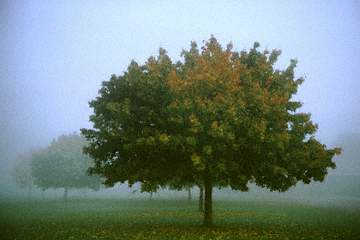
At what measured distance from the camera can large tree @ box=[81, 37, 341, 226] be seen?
14.2m

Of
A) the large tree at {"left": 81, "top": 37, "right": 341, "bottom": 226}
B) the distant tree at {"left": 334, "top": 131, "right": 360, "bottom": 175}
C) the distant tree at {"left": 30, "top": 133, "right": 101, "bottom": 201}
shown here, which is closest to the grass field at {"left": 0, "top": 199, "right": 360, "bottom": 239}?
the large tree at {"left": 81, "top": 37, "right": 341, "bottom": 226}

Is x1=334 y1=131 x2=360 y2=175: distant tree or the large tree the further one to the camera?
x1=334 y1=131 x2=360 y2=175: distant tree

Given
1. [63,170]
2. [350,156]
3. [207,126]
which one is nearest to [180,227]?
[207,126]

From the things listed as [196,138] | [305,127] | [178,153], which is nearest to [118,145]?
[178,153]

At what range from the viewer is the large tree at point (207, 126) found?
46.6ft

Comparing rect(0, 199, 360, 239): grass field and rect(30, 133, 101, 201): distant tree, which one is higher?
rect(30, 133, 101, 201): distant tree

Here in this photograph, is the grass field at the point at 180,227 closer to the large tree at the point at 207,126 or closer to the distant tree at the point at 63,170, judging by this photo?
the large tree at the point at 207,126

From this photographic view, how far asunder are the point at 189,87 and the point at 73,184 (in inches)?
2110

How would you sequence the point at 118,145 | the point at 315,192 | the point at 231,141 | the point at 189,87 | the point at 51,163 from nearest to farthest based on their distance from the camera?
the point at 231,141 < the point at 189,87 < the point at 118,145 < the point at 51,163 < the point at 315,192

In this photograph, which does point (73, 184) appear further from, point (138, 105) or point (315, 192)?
point (315, 192)

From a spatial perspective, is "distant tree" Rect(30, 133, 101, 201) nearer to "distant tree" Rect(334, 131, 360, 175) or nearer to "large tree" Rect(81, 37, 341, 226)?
"large tree" Rect(81, 37, 341, 226)

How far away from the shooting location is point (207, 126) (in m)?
14.2

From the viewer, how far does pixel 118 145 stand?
1628cm

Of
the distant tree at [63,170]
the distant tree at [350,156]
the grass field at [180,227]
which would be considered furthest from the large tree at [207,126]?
the distant tree at [350,156]
